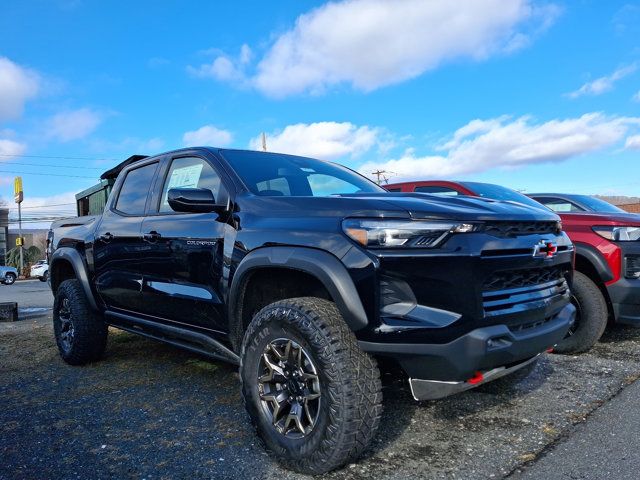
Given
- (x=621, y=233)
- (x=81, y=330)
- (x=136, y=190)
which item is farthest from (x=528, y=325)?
(x=81, y=330)

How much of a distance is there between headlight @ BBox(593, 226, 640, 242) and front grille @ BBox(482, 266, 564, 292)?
6.66ft

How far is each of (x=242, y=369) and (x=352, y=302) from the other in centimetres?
82

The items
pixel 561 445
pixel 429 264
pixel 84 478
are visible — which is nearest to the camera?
pixel 429 264

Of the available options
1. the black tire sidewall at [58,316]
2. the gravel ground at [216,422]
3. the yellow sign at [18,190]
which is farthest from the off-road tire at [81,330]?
the yellow sign at [18,190]

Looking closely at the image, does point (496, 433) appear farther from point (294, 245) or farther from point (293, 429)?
point (294, 245)

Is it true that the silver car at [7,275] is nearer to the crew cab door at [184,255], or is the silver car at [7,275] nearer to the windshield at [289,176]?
the crew cab door at [184,255]

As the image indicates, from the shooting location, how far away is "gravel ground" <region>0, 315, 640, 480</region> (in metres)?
2.54

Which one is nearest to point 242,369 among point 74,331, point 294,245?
point 294,245

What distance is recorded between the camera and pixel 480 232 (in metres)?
2.36

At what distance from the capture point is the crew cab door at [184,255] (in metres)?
3.09

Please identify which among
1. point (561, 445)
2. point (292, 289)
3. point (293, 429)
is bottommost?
point (561, 445)

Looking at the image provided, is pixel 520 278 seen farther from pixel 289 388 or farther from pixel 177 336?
pixel 177 336

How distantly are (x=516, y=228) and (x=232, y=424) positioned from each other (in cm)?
200

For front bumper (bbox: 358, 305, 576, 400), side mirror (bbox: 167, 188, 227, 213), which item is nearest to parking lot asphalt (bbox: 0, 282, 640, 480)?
front bumper (bbox: 358, 305, 576, 400)
